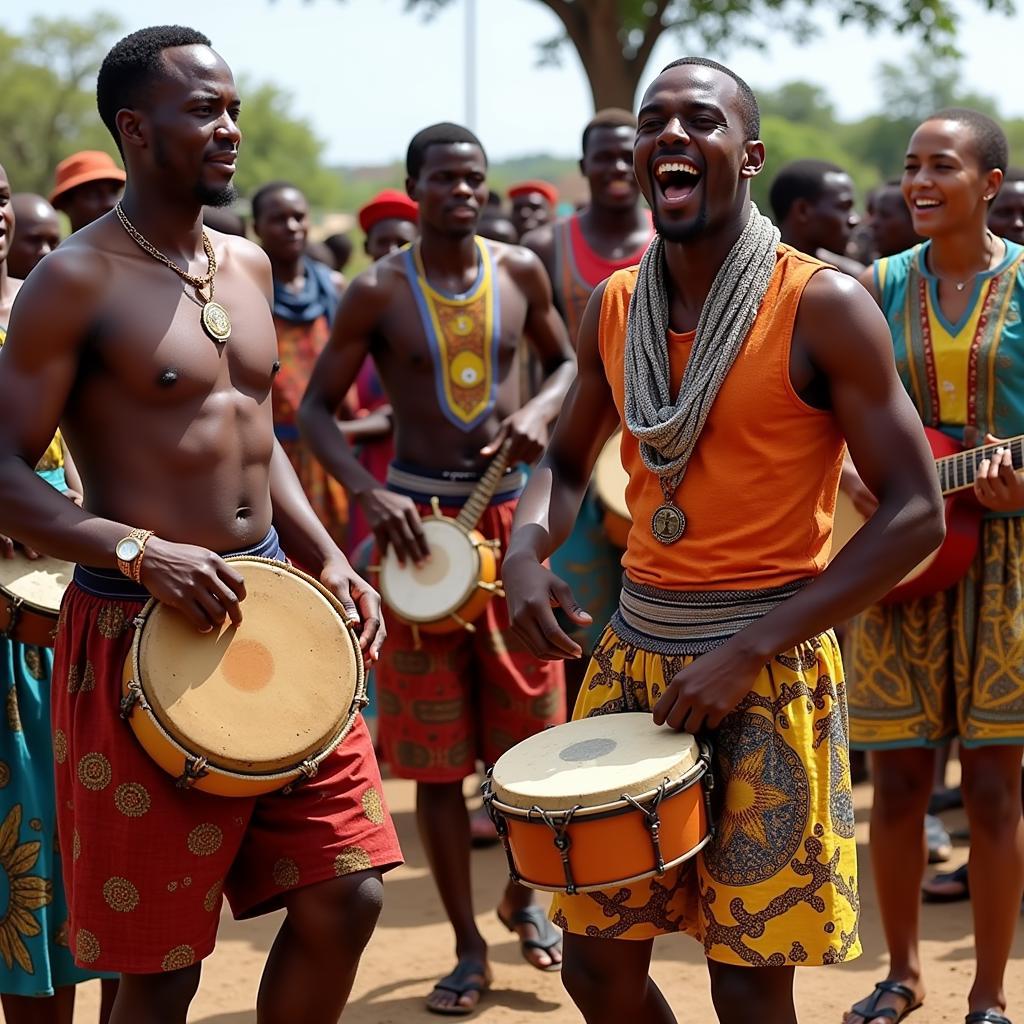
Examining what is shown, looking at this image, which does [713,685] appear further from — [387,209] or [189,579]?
[387,209]

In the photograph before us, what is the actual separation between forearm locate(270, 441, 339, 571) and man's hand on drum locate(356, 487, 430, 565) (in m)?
1.26

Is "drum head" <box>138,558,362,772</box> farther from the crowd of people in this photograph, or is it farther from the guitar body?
the guitar body

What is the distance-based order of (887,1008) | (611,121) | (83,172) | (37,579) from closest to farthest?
(37,579) → (887,1008) → (83,172) → (611,121)

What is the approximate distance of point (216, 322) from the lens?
369 centimetres

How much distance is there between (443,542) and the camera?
211 inches

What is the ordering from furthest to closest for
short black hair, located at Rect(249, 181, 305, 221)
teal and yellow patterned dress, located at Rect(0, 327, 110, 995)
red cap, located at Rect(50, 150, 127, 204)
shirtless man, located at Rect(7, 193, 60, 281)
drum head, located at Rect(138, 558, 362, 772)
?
short black hair, located at Rect(249, 181, 305, 221) < red cap, located at Rect(50, 150, 127, 204) < shirtless man, located at Rect(7, 193, 60, 281) < teal and yellow patterned dress, located at Rect(0, 327, 110, 995) < drum head, located at Rect(138, 558, 362, 772)

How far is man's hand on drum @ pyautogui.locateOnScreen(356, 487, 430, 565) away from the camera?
5.35m

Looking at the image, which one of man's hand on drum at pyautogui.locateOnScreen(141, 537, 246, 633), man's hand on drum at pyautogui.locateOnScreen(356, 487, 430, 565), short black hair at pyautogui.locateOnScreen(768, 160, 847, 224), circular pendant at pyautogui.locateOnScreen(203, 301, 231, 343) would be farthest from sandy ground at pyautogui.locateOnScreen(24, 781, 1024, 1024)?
short black hair at pyautogui.locateOnScreen(768, 160, 847, 224)

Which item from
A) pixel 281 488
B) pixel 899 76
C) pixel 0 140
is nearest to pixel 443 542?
pixel 281 488

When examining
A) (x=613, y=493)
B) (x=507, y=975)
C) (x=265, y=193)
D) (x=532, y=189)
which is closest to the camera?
(x=507, y=975)

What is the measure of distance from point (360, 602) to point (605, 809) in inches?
41.4

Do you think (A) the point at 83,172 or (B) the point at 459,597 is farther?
(A) the point at 83,172

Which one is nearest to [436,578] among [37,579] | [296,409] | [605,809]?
[37,579]

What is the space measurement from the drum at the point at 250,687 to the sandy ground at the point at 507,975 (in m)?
1.87
